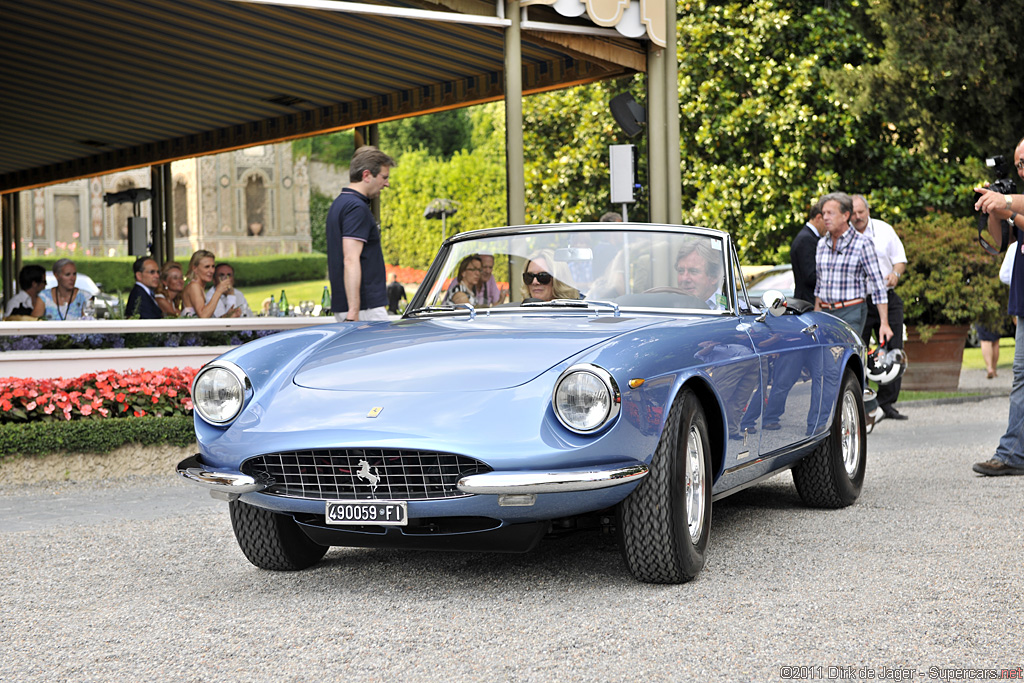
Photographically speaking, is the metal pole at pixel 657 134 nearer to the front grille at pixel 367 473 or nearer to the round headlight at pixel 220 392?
the round headlight at pixel 220 392

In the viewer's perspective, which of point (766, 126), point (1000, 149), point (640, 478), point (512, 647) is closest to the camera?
point (512, 647)

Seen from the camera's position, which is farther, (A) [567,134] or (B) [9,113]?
(A) [567,134]

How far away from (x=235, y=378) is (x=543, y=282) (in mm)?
1494

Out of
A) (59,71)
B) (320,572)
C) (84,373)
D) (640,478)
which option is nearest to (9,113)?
(59,71)

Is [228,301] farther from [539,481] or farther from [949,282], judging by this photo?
[539,481]

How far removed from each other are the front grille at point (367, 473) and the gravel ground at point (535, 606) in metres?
0.42

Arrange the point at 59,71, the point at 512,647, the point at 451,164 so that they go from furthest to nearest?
the point at 451,164 < the point at 59,71 < the point at 512,647

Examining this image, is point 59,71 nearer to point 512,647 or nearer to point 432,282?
point 432,282

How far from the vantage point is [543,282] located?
5.50 metres

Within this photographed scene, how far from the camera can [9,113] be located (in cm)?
1775

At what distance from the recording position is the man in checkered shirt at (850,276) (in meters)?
9.07

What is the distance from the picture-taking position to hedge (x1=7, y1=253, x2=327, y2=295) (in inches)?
2148

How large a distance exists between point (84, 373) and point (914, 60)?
14.0m

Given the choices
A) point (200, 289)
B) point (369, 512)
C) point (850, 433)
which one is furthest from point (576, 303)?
point (200, 289)
